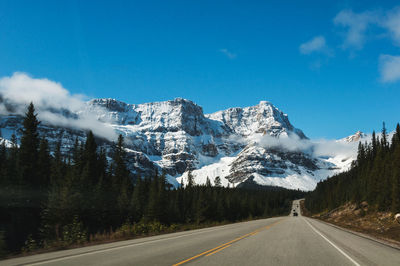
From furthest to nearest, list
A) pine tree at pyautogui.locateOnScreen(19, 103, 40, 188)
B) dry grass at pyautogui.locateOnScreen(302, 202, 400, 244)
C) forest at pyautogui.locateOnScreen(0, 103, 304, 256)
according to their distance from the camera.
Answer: pine tree at pyautogui.locateOnScreen(19, 103, 40, 188) < forest at pyautogui.locateOnScreen(0, 103, 304, 256) < dry grass at pyautogui.locateOnScreen(302, 202, 400, 244)

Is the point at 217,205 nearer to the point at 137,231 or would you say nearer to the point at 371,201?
the point at 371,201

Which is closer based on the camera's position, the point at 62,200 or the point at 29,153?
the point at 62,200

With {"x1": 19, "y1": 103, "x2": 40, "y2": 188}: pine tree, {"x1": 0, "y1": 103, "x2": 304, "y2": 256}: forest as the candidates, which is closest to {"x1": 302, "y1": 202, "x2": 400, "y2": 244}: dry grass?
{"x1": 0, "y1": 103, "x2": 304, "y2": 256}: forest

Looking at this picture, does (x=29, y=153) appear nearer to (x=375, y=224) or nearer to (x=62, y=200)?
(x=62, y=200)

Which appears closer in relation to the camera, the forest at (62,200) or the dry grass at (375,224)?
the dry grass at (375,224)

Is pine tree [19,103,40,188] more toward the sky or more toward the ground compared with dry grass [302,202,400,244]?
more toward the sky

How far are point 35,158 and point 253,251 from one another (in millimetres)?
43175

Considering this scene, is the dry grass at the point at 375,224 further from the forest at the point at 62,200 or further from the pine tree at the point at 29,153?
the pine tree at the point at 29,153

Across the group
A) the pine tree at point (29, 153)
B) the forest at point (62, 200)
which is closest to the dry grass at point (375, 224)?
the forest at point (62, 200)

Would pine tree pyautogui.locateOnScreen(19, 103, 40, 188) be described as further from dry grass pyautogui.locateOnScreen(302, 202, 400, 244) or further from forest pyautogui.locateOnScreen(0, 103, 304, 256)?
dry grass pyautogui.locateOnScreen(302, 202, 400, 244)

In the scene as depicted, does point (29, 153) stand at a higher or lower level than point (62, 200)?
higher

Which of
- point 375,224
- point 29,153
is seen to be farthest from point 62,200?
point 375,224

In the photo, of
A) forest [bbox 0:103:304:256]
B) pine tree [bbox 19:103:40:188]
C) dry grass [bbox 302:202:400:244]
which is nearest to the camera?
dry grass [bbox 302:202:400:244]

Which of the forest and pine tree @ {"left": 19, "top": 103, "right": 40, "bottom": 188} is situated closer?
the forest
